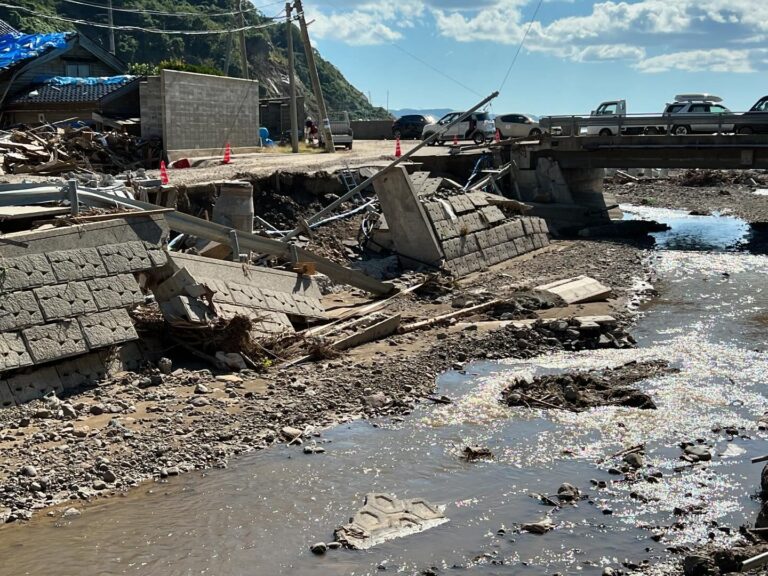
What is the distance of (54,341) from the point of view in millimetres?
12703

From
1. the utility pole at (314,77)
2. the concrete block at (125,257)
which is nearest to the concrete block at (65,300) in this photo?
the concrete block at (125,257)

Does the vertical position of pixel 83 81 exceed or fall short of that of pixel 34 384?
it exceeds it

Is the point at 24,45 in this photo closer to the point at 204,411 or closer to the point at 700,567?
the point at 204,411

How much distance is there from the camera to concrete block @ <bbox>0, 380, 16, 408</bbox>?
12109 millimetres

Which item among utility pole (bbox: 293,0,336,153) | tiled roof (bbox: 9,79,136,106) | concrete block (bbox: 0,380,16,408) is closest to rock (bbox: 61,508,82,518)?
concrete block (bbox: 0,380,16,408)

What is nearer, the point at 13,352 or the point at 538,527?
the point at 538,527

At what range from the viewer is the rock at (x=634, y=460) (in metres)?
11.3

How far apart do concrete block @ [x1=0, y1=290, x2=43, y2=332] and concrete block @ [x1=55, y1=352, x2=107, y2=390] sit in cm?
78

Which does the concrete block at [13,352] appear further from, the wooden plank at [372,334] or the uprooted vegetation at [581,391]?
the uprooted vegetation at [581,391]

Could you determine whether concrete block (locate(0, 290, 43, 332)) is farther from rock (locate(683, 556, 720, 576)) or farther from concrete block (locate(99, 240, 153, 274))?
rock (locate(683, 556, 720, 576))

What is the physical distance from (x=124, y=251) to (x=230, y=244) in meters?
2.61

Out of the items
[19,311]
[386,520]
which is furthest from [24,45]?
[386,520]

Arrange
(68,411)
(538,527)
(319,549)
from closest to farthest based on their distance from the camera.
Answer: (319,549) → (538,527) → (68,411)

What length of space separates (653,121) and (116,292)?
79.3ft
